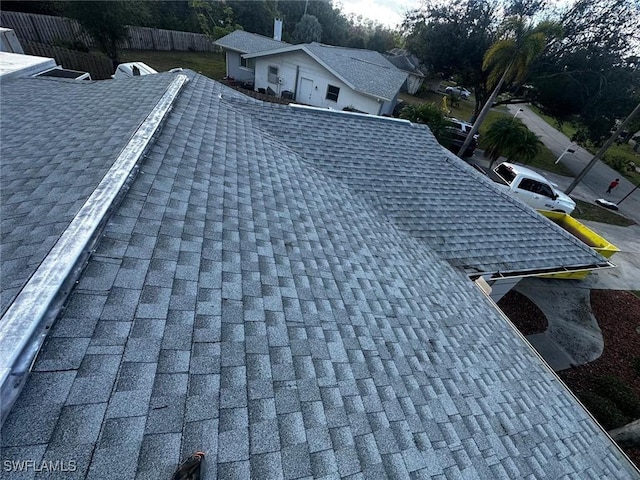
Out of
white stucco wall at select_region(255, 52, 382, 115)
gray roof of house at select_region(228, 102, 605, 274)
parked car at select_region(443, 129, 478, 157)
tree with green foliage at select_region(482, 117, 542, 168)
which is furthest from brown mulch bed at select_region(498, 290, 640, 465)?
white stucco wall at select_region(255, 52, 382, 115)

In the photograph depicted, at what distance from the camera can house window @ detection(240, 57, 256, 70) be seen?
27156 millimetres

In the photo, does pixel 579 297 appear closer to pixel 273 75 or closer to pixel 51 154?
pixel 51 154

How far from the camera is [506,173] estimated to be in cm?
1762

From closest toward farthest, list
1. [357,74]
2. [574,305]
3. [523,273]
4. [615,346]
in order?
[523,273], [615,346], [574,305], [357,74]

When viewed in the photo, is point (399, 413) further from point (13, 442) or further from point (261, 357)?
point (13, 442)

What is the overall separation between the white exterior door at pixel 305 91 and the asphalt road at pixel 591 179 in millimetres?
22644

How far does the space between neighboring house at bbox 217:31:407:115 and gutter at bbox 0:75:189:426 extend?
2231 cm

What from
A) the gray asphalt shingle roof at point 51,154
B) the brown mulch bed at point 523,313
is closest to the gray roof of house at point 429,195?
the brown mulch bed at point 523,313

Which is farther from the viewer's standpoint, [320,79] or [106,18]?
[320,79]

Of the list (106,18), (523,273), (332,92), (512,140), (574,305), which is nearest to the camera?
(523,273)

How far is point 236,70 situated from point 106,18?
10.4 m

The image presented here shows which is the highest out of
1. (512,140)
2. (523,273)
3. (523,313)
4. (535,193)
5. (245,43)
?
(245,43)

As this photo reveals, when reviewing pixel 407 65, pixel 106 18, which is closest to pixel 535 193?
pixel 106 18

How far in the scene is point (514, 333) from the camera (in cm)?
589
